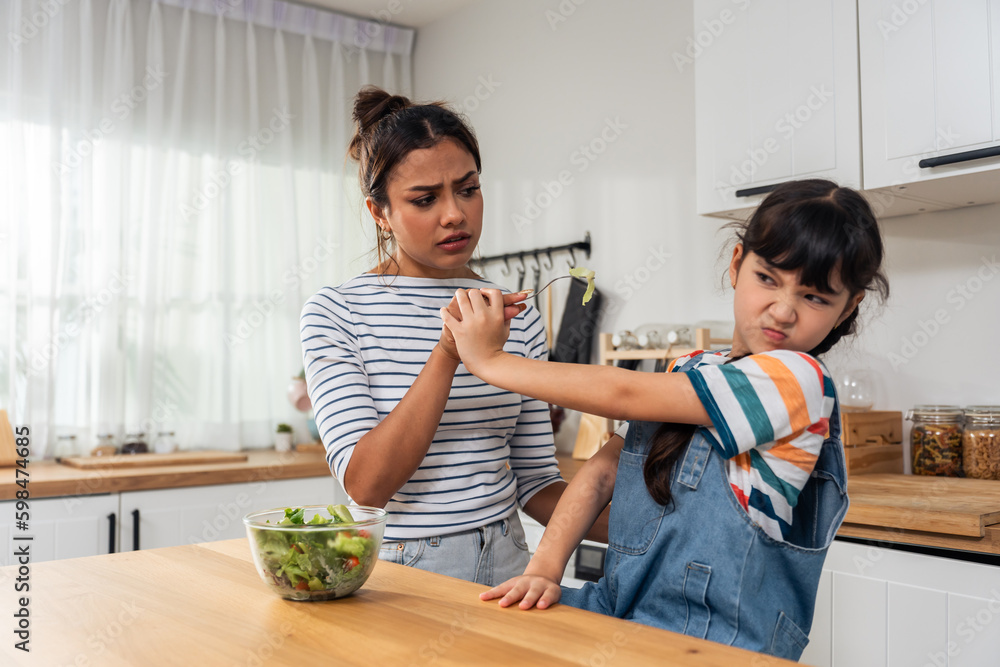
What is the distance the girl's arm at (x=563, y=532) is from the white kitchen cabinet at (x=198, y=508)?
1.80 metres

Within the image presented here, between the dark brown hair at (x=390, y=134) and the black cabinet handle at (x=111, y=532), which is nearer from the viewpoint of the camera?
the dark brown hair at (x=390, y=134)

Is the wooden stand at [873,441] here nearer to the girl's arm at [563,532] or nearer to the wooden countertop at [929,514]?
the wooden countertop at [929,514]

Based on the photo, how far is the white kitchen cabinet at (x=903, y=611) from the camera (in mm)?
1492

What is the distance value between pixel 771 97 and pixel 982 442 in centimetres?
101

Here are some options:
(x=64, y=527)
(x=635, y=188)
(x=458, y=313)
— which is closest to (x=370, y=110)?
(x=458, y=313)

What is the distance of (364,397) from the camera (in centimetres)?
104

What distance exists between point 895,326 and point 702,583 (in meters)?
1.66

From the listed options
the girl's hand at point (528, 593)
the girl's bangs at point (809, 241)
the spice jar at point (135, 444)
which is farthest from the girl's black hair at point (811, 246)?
the spice jar at point (135, 444)

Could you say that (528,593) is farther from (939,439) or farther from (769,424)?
(939,439)

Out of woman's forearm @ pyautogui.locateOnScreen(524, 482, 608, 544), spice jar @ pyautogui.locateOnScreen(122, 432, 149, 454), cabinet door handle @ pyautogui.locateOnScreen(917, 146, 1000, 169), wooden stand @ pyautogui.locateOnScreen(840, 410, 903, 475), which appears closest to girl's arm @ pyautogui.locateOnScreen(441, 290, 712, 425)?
woman's forearm @ pyautogui.locateOnScreen(524, 482, 608, 544)

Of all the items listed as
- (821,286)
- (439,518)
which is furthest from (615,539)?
(821,286)

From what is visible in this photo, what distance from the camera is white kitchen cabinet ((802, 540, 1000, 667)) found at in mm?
1492

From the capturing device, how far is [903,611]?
1.61 meters

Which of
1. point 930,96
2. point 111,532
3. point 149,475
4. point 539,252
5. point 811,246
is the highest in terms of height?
point 930,96
